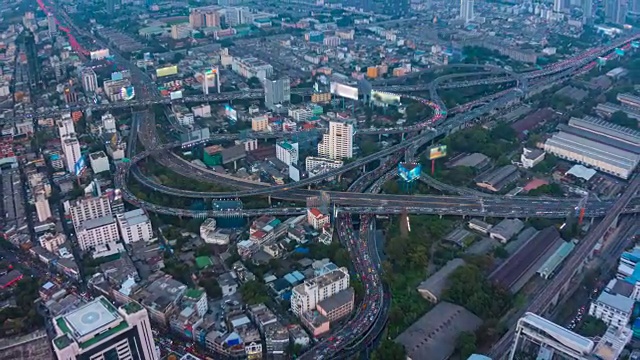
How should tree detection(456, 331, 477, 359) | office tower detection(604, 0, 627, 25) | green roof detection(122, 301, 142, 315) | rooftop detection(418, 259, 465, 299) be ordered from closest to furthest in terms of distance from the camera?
green roof detection(122, 301, 142, 315) < tree detection(456, 331, 477, 359) < rooftop detection(418, 259, 465, 299) < office tower detection(604, 0, 627, 25)

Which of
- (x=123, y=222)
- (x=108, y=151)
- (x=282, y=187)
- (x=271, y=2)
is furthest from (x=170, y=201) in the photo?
(x=271, y=2)

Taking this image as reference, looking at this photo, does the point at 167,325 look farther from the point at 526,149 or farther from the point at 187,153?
the point at 526,149

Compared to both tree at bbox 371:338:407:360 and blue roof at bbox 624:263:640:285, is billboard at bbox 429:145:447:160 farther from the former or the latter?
tree at bbox 371:338:407:360

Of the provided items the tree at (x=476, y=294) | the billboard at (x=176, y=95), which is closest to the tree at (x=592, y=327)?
the tree at (x=476, y=294)

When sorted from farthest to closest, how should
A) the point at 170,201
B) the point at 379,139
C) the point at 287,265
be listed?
the point at 379,139 < the point at 170,201 < the point at 287,265

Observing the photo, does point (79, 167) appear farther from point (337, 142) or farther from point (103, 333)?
point (103, 333)

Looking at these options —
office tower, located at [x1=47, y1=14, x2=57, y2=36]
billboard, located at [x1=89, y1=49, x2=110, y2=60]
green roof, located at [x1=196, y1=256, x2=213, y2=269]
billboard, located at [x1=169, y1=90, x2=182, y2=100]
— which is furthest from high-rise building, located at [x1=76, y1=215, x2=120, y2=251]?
office tower, located at [x1=47, y1=14, x2=57, y2=36]
